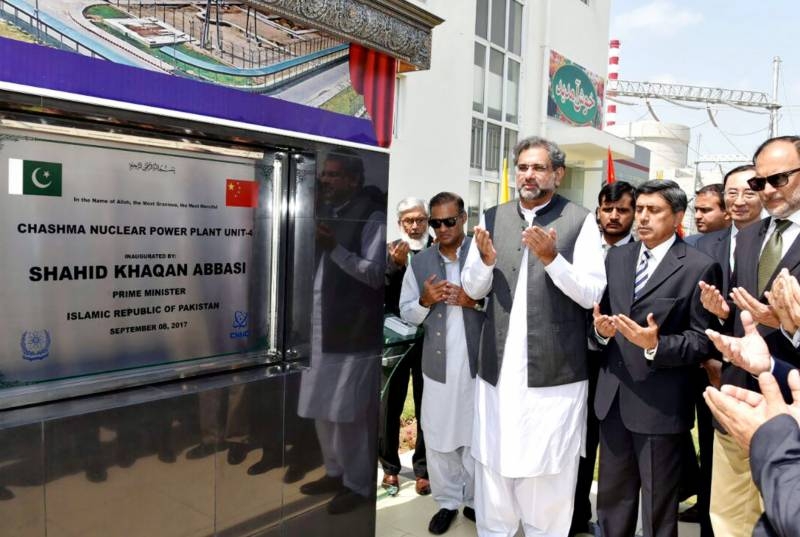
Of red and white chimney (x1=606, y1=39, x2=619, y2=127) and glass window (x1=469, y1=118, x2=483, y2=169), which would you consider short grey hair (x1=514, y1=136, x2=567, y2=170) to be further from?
red and white chimney (x1=606, y1=39, x2=619, y2=127)

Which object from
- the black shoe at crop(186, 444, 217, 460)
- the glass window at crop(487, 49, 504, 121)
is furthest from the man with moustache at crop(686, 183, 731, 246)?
the glass window at crop(487, 49, 504, 121)

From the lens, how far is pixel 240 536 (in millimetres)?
2689

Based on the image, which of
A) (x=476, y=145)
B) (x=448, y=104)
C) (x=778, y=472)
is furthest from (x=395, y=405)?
(x=476, y=145)

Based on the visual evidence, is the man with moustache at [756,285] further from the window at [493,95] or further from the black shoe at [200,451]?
the window at [493,95]

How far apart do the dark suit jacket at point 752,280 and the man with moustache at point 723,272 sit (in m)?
0.17

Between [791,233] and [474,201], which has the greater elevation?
[474,201]

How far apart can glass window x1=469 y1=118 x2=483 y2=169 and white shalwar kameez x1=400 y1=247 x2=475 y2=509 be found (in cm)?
1044

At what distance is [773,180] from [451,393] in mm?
1822

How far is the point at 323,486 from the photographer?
3.00 meters

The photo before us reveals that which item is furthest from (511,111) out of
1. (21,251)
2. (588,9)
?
(21,251)

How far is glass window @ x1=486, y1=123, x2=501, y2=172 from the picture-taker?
46.2 ft

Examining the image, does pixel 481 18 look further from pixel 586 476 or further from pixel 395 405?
pixel 586 476

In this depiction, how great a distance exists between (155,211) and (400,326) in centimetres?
189

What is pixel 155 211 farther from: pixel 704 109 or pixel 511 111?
pixel 704 109
